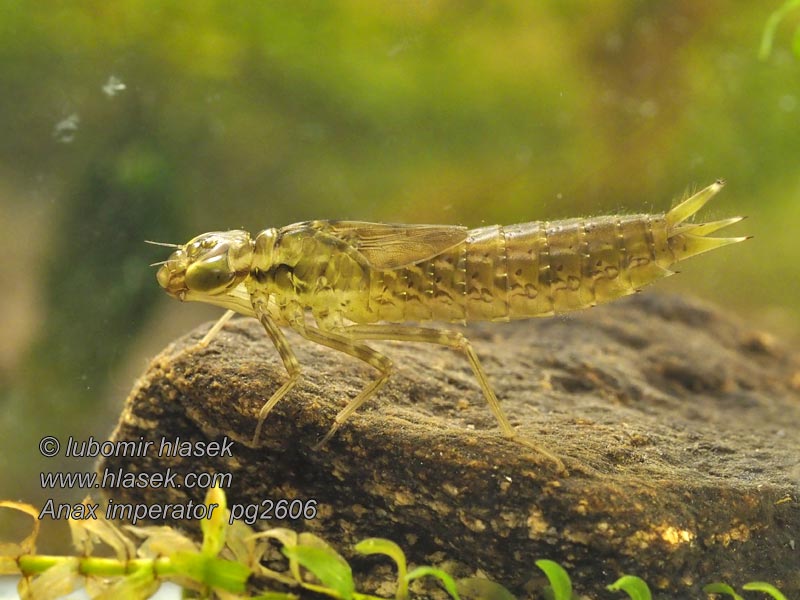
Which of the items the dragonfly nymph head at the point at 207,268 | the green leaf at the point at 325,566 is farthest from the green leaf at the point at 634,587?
the dragonfly nymph head at the point at 207,268

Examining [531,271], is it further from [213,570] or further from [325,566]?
[213,570]

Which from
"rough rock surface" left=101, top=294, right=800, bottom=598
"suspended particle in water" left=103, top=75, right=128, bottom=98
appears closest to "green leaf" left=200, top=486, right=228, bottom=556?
"rough rock surface" left=101, top=294, right=800, bottom=598

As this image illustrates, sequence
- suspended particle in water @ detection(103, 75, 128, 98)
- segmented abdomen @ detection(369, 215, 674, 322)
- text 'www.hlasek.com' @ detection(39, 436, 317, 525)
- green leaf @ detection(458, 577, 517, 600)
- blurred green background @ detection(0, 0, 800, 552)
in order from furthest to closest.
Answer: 1. suspended particle in water @ detection(103, 75, 128, 98)
2. blurred green background @ detection(0, 0, 800, 552)
3. segmented abdomen @ detection(369, 215, 674, 322)
4. text 'www.hlasek.com' @ detection(39, 436, 317, 525)
5. green leaf @ detection(458, 577, 517, 600)

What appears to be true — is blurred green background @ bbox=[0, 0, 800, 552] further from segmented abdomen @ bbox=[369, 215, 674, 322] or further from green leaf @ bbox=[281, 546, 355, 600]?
green leaf @ bbox=[281, 546, 355, 600]

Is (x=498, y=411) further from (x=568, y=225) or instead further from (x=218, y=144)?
(x=218, y=144)

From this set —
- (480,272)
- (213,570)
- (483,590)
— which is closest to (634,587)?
(483,590)

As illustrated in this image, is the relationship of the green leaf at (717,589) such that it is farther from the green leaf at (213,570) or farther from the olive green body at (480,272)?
the green leaf at (213,570)
